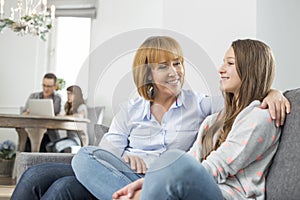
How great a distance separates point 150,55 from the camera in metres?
1.25

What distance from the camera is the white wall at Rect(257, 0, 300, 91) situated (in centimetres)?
238

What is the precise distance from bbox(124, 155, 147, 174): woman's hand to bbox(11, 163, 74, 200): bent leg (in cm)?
22

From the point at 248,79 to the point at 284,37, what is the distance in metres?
1.28

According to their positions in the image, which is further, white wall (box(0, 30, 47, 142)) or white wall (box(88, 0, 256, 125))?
white wall (box(0, 30, 47, 142))

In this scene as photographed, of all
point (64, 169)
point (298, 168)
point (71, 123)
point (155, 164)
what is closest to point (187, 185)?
point (155, 164)

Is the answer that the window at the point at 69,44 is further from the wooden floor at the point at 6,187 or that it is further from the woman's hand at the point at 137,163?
the woman's hand at the point at 137,163

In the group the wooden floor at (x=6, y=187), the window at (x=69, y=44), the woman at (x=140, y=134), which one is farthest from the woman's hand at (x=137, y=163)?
the window at (x=69, y=44)

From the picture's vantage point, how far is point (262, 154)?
4.00 feet

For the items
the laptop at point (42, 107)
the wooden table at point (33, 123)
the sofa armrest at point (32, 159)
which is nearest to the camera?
the sofa armrest at point (32, 159)

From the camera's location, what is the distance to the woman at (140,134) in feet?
4.11

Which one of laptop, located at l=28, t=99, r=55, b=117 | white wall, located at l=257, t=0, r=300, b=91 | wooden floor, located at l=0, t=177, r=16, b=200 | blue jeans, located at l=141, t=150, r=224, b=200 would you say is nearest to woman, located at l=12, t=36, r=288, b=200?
blue jeans, located at l=141, t=150, r=224, b=200

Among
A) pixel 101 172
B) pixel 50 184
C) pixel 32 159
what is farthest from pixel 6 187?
pixel 101 172

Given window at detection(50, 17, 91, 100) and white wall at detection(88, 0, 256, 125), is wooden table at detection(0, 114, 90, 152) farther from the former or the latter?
window at detection(50, 17, 91, 100)

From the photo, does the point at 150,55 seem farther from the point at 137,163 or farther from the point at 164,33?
the point at 137,163
